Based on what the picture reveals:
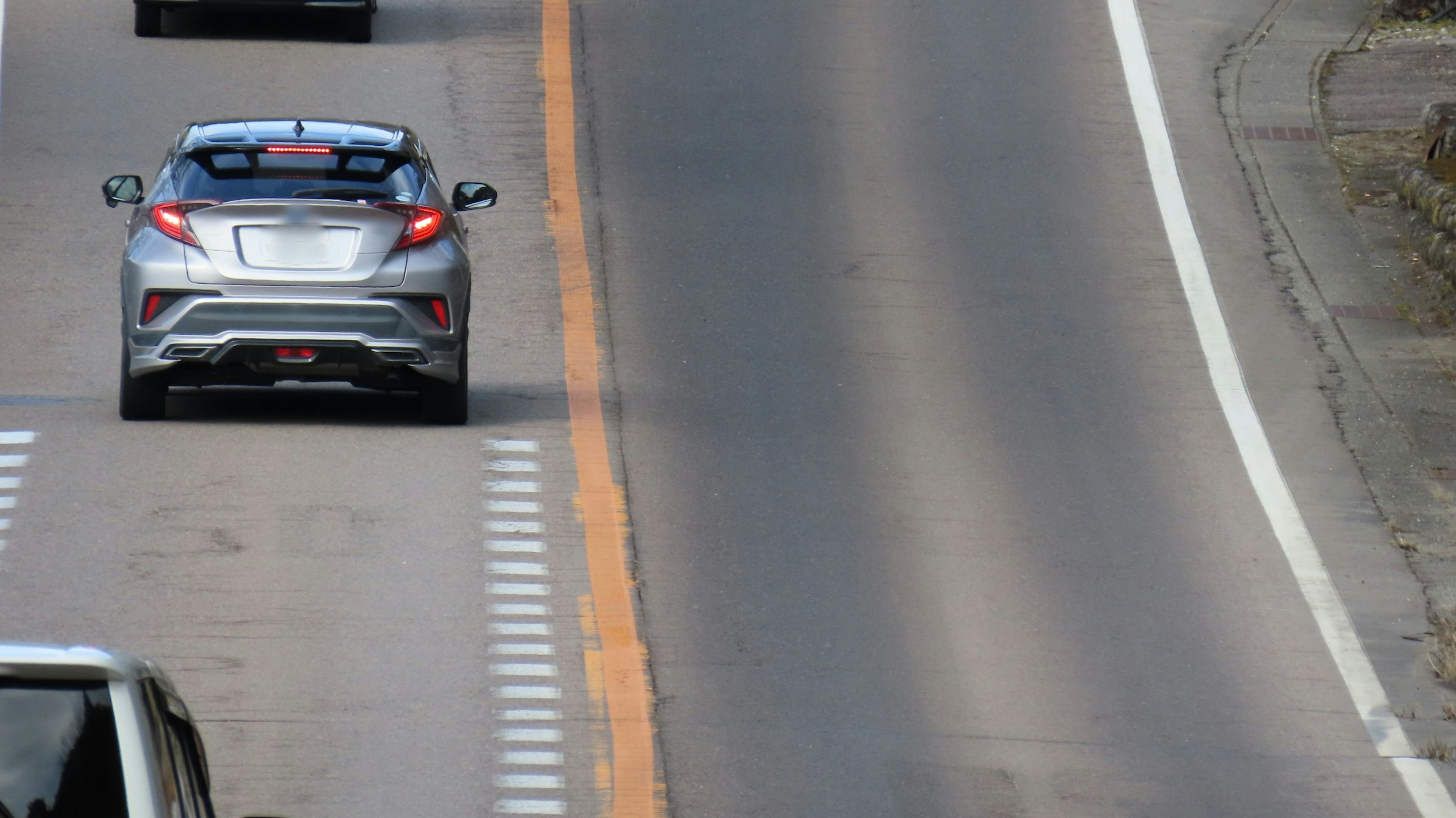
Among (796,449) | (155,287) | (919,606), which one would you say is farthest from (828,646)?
(155,287)

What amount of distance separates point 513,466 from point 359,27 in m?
11.1

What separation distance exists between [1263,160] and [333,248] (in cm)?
1075

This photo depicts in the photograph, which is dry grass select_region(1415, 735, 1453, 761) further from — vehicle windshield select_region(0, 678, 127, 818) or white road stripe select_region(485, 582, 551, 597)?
vehicle windshield select_region(0, 678, 127, 818)

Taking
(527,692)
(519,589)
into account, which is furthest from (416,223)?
(527,692)

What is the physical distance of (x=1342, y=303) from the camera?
17.4 meters

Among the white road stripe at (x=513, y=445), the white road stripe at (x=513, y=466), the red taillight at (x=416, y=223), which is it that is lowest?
the white road stripe at (x=513, y=445)

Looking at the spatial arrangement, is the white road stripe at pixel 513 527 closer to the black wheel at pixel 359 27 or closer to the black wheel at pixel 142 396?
the black wheel at pixel 142 396

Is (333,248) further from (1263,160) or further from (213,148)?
(1263,160)

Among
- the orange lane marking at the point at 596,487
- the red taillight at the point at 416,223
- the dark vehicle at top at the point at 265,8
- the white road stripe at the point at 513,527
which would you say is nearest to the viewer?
the orange lane marking at the point at 596,487

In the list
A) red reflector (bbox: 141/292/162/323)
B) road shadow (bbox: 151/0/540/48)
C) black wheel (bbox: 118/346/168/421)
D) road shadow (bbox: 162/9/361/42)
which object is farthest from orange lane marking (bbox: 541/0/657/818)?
road shadow (bbox: 162/9/361/42)

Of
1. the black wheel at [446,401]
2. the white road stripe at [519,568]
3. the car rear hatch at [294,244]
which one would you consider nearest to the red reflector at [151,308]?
the car rear hatch at [294,244]

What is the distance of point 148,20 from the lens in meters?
22.7

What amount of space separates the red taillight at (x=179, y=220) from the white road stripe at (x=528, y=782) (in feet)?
15.8

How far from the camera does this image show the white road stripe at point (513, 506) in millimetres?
12078
